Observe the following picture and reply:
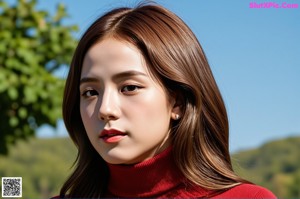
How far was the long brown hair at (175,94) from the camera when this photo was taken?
5.18 feet

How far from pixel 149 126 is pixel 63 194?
1.54 feet

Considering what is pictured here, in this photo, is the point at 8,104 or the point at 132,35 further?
the point at 8,104

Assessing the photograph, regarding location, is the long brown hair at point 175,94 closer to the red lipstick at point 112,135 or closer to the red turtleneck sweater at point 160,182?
the red turtleneck sweater at point 160,182

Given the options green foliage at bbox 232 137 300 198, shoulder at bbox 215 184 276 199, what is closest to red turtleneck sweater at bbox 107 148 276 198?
shoulder at bbox 215 184 276 199

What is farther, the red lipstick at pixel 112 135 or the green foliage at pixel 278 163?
the green foliage at pixel 278 163

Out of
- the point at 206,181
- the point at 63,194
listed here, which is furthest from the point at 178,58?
the point at 63,194

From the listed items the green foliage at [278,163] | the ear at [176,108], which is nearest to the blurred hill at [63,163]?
the green foliage at [278,163]

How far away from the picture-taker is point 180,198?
5.24 feet

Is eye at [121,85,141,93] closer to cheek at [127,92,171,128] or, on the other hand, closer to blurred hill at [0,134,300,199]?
cheek at [127,92,171,128]

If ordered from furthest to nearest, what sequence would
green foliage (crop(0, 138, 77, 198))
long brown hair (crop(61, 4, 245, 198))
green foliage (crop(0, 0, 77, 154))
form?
1. green foliage (crop(0, 138, 77, 198))
2. green foliage (crop(0, 0, 77, 154))
3. long brown hair (crop(61, 4, 245, 198))

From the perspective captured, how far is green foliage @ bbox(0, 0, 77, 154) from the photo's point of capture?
4199 mm

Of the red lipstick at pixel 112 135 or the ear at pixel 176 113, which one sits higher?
the ear at pixel 176 113

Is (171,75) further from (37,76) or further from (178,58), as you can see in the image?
(37,76)

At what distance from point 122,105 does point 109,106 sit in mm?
33
